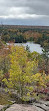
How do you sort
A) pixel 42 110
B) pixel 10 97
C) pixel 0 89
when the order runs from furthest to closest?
pixel 0 89
pixel 10 97
pixel 42 110

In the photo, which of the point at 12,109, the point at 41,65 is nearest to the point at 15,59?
the point at 12,109

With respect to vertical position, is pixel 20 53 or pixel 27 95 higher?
pixel 20 53

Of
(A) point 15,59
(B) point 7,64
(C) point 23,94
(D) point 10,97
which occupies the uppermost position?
(A) point 15,59

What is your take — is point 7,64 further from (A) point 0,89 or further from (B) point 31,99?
(B) point 31,99

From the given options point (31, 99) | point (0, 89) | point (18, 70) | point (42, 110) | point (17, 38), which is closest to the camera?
point (42, 110)

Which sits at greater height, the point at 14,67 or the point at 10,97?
the point at 14,67

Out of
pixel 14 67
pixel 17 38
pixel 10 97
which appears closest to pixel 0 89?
pixel 10 97

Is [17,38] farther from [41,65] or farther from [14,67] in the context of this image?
[14,67]

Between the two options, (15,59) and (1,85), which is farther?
(1,85)

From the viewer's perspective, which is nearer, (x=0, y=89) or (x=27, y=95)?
(x=27, y=95)
